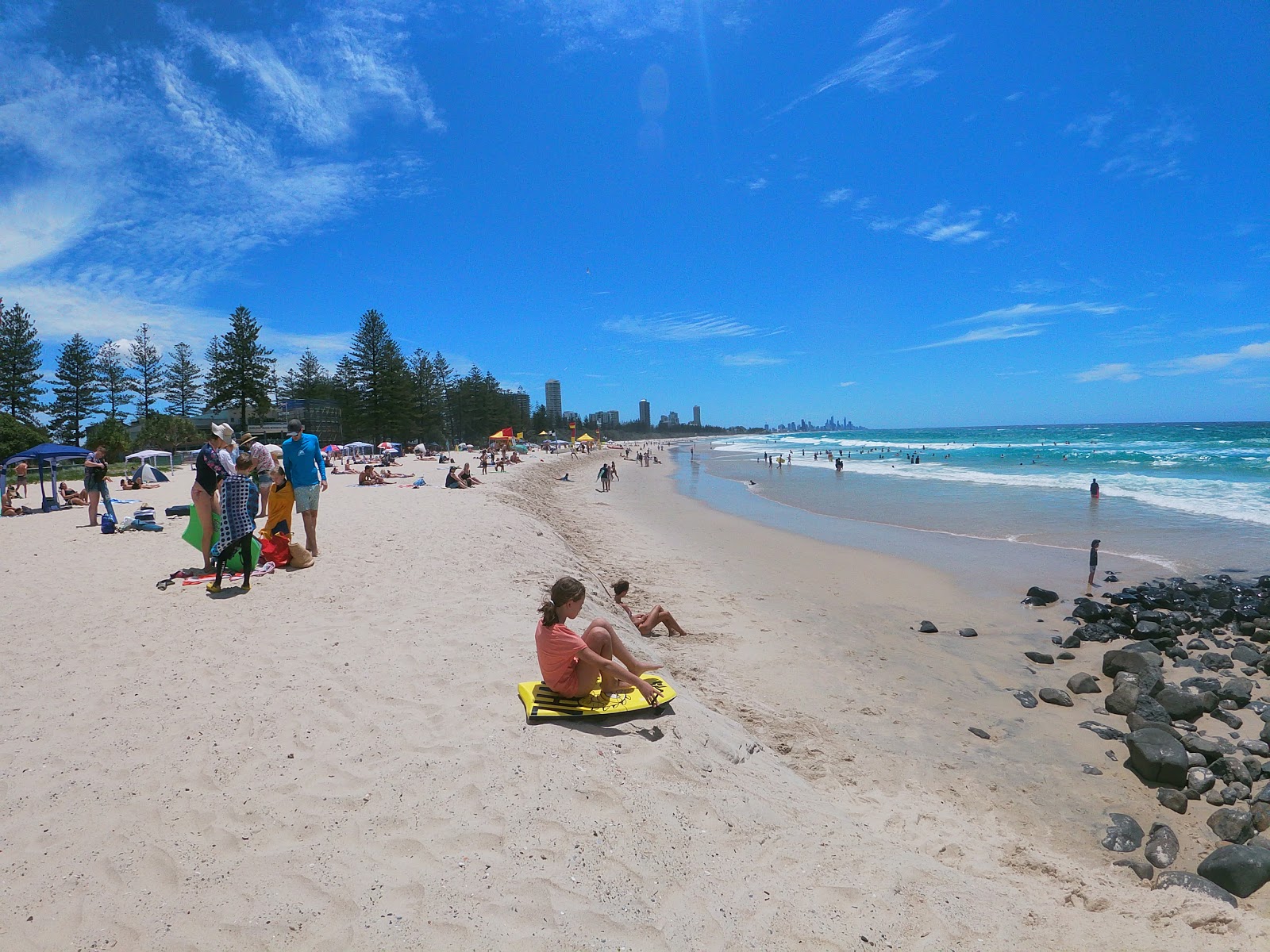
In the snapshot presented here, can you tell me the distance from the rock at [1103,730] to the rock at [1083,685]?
0.72 metres

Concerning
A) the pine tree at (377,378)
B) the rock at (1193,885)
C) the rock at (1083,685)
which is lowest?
the rock at (1193,885)

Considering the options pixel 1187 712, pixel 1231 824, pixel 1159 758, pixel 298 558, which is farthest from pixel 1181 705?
pixel 298 558

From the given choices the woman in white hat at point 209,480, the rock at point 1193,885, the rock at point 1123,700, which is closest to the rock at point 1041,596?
the rock at point 1123,700

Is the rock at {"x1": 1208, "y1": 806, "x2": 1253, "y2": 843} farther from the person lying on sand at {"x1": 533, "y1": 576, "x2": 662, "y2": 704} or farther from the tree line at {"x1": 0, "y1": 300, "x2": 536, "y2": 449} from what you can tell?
the tree line at {"x1": 0, "y1": 300, "x2": 536, "y2": 449}

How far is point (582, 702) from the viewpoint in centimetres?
400

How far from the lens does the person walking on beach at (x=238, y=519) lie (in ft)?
21.7

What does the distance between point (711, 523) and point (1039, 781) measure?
43.9ft

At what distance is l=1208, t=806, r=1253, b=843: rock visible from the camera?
420 centimetres

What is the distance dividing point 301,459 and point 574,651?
18.7 ft

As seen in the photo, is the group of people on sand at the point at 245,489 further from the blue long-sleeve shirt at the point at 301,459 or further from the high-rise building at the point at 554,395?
the high-rise building at the point at 554,395

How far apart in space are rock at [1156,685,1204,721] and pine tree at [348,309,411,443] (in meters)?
52.3

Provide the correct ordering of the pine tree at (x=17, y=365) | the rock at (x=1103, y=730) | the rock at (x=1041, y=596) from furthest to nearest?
the pine tree at (x=17, y=365)
the rock at (x=1041, y=596)
the rock at (x=1103, y=730)

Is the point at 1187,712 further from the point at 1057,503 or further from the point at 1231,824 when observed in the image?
the point at 1057,503

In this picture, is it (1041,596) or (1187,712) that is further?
(1041,596)
